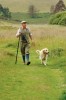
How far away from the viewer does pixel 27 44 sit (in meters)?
21.5

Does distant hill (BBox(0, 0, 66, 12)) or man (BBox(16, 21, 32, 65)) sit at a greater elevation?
man (BBox(16, 21, 32, 65))

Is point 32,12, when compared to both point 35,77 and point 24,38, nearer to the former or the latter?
point 24,38

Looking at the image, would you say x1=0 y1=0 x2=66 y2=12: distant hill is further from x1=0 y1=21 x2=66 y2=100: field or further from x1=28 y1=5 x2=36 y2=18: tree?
x1=0 y1=21 x2=66 y2=100: field

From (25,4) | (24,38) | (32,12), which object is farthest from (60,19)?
(25,4)

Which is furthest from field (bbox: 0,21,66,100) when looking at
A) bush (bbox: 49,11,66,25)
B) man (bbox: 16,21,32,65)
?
bush (bbox: 49,11,66,25)

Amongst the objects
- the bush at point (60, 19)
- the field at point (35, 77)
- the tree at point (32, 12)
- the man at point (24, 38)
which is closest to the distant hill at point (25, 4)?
the tree at point (32, 12)

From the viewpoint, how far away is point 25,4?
131 m

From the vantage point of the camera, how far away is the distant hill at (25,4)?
12556 centimetres

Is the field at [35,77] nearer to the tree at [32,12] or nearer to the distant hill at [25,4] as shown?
the tree at [32,12]

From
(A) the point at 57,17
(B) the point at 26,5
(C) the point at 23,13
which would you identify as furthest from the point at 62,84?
(B) the point at 26,5

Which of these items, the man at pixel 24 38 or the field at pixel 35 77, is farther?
the man at pixel 24 38

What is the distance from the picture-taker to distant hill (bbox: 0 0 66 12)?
4943 inches

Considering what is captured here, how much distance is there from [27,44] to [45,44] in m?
6.59

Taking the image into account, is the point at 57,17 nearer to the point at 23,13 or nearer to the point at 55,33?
the point at 55,33
